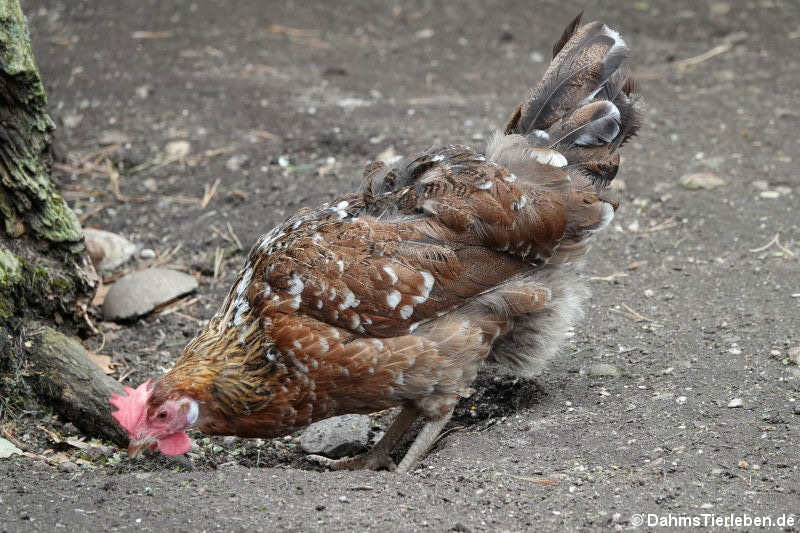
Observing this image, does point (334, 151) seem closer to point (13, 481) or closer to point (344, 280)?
point (344, 280)

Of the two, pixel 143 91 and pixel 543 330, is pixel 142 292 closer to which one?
pixel 543 330

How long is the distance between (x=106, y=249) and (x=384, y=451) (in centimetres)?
253

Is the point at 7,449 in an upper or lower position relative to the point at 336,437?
upper

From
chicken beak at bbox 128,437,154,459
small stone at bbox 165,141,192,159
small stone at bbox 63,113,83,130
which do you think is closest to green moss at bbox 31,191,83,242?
A: chicken beak at bbox 128,437,154,459

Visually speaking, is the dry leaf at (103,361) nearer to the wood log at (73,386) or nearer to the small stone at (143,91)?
the wood log at (73,386)

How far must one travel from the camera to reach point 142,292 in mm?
5012

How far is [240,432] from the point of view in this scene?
3.75m

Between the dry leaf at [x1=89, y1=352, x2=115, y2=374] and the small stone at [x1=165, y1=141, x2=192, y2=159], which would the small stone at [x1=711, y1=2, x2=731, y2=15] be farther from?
the dry leaf at [x1=89, y1=352, x2=115, y2=374]

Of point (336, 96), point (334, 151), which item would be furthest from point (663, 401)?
point (336, 96)

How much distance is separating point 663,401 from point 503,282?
3.06 ft

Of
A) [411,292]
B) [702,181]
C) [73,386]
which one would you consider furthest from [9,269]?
[702,181]

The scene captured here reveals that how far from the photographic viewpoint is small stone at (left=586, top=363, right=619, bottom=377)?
169 inches

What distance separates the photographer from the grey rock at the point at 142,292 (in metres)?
4.96

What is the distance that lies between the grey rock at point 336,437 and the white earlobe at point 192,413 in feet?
2.48
